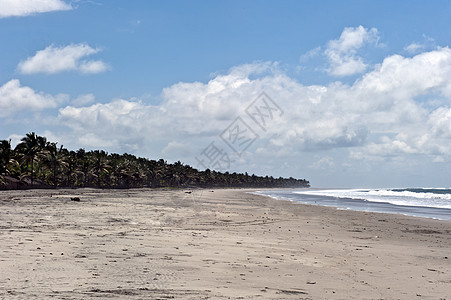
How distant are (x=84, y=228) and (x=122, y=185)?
4629 inches

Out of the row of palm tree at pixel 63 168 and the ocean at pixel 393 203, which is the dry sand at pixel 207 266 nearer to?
the ocean at pixel 393 203

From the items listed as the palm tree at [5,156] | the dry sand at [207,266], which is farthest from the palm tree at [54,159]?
the dry sand at [207,266]

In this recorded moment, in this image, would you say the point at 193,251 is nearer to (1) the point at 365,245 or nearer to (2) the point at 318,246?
(2) the point at 318,246

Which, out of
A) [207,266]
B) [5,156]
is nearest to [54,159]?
[5,156]

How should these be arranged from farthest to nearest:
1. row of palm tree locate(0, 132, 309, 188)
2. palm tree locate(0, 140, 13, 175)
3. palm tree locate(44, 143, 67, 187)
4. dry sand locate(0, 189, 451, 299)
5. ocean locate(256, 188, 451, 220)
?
1. palm tree locate(44, 143, 67, 187)
2. row of palm tree locate(0, 132, 309, 188)
3. palm tree locate(0, 140, 13, 175)
4. ocean locate(256, 188, 451, 220)
5. dry sand locate(0, 189, 451, 299)

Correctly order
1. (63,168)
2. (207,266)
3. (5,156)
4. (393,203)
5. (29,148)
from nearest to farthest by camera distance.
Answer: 1. (207,266)
2. (393,203)
3. (5,156)
4. (29,148)
5. (63,168)

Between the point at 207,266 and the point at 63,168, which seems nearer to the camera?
the point at 207,266

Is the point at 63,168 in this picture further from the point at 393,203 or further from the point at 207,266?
the point at 207,266

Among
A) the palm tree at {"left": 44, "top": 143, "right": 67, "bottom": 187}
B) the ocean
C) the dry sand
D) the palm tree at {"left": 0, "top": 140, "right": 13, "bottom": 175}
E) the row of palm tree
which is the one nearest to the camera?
the dry sand

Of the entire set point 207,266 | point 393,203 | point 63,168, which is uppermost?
point 63,168

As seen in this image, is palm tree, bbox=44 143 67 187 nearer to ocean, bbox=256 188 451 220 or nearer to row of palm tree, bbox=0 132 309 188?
row of palm tree, bbox=0 132 309 188

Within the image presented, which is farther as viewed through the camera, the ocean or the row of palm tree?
the row of palm tree

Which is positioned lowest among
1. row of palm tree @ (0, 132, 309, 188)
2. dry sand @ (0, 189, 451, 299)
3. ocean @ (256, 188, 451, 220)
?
ocean @ (256, 188, 451, 220)

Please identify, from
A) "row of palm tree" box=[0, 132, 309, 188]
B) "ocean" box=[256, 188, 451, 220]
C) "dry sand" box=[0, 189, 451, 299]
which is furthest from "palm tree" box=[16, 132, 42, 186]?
"dry sand" box=[0, 189, 451, 299]
